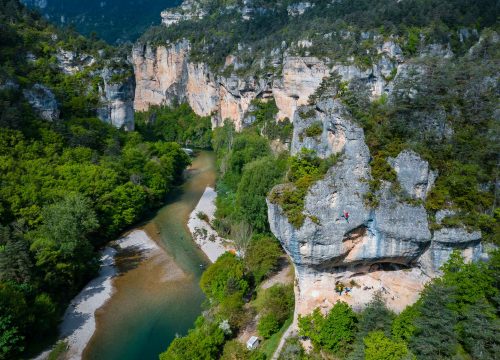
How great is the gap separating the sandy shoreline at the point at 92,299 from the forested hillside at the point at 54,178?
75 centimetres

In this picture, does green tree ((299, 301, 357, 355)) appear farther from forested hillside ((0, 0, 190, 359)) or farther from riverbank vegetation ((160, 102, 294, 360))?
forested hillside ((0, 0, 190, 359))

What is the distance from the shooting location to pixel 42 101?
144ft

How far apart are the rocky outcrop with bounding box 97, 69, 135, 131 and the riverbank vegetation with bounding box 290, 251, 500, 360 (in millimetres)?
43777

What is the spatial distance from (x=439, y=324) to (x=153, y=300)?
1920 centimetres

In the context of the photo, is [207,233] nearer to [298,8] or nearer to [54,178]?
[54,178]

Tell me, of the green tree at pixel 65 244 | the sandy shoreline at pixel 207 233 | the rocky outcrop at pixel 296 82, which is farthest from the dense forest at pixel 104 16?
the green tree at pixel 65 244

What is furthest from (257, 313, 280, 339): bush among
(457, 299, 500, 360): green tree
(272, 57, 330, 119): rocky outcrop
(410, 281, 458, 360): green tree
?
(272, 57, 330, 119): rocky outcrop

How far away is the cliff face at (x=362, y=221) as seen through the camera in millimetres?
16844

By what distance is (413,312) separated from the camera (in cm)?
1678

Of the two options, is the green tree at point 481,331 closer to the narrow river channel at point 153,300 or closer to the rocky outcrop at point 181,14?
the narrow river channel at point 153,300

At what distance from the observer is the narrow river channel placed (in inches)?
966

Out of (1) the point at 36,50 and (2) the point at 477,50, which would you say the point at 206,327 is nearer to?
(2) the point at 477,50

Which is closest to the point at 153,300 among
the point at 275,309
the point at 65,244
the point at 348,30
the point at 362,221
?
the point at 65,244

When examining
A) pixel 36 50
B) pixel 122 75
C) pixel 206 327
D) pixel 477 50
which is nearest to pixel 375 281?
pixel 206 327
